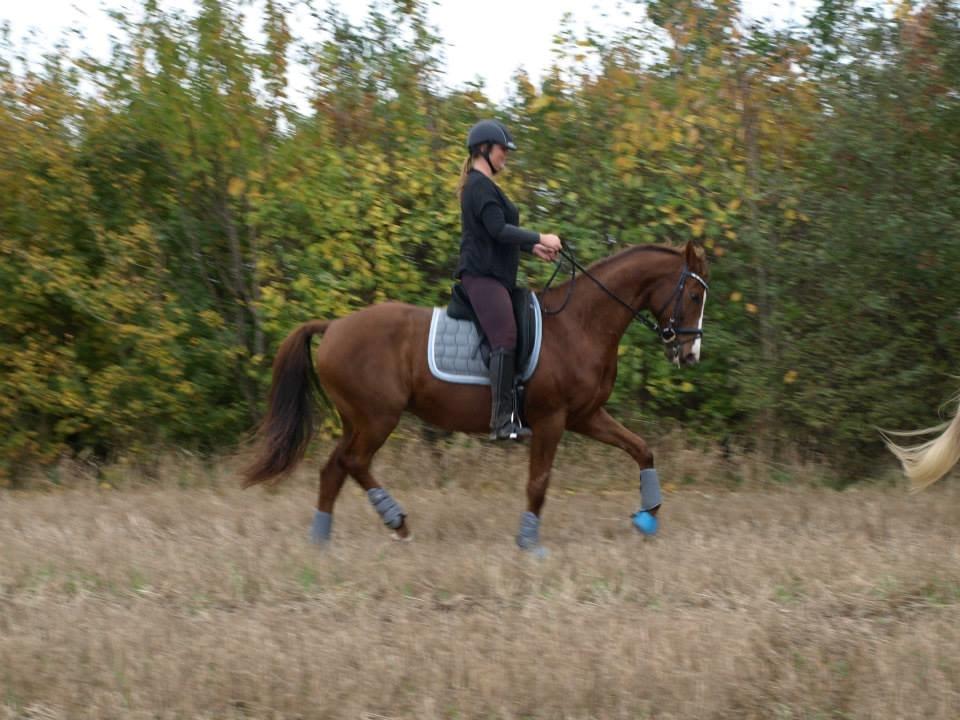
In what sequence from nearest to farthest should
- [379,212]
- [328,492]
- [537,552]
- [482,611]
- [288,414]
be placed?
1. [482,611]
2. [537,552]
3. [328,492]
4. [288,414]
5. [379,212]

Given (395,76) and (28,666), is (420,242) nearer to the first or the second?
(395,76)

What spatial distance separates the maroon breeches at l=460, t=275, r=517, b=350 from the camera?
7.29m

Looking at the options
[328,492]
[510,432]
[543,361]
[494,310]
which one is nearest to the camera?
[494,310]

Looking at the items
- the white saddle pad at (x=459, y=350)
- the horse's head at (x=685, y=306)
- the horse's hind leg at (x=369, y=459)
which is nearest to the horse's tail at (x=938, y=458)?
the horse's head at (x=685, y=306)

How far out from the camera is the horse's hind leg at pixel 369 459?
767cm

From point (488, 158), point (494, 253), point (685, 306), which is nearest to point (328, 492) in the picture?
point (494, 253)

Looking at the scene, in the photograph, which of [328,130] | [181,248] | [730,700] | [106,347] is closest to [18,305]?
[106,347]

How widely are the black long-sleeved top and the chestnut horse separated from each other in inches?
20.7

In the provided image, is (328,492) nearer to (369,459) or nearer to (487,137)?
(369,459)

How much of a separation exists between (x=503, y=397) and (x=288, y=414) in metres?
1.63

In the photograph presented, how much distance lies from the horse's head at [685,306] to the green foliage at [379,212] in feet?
8.86

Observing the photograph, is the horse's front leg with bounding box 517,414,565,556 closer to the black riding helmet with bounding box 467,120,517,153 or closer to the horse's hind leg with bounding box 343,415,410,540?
the horse's hind leg with bounding box 343,415,410,540

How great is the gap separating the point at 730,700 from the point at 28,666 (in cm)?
303

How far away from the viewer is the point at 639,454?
7812 mm
